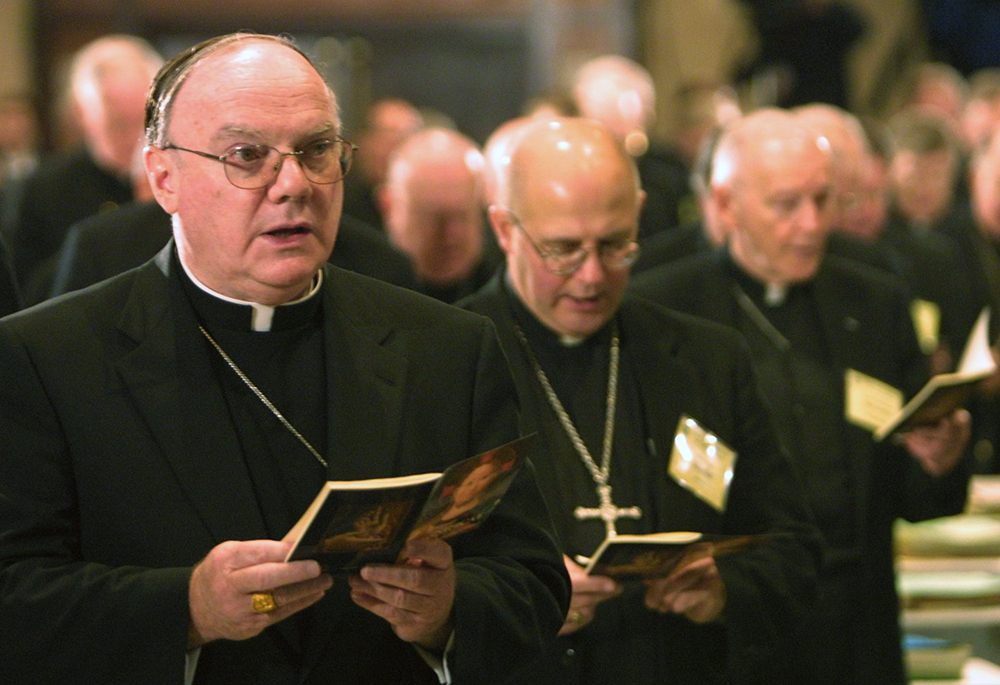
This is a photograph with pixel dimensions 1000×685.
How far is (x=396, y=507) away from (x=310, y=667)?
19.3 inches

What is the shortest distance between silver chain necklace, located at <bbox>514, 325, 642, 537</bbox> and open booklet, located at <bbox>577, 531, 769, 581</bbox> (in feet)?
0.69

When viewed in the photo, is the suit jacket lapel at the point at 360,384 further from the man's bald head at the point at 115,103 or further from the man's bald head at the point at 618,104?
the man's bald head at the point at 618,104

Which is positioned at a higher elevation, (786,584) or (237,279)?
(237,279)

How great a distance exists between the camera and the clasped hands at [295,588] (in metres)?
2.44

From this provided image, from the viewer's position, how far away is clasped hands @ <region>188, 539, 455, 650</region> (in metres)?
2.44

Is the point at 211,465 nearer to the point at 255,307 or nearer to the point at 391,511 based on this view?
the point at 255,307

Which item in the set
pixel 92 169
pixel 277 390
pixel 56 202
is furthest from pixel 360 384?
pixel 92 169

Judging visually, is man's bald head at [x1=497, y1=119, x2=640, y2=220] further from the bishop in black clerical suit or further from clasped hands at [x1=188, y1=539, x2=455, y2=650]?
clasped hands at [x1=188, y1=539, x2=455, y2=650]

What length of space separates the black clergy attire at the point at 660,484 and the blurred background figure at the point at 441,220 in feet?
7.28

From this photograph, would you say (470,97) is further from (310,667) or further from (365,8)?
(310,667)

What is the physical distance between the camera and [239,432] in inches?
113

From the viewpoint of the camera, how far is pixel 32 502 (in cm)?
264

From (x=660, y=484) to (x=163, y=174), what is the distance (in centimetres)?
143

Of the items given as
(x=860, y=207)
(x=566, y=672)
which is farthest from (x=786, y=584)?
(x=860, y=207)
